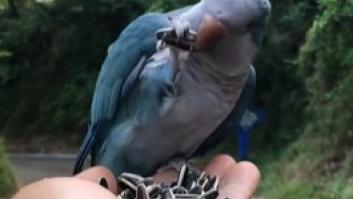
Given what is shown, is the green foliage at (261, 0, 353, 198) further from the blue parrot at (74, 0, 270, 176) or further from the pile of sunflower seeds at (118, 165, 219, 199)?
the pile of sunflower seeds at (118, 165, 219, 199)

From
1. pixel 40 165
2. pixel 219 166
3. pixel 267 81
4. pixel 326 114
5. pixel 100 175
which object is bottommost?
pixel 40 165

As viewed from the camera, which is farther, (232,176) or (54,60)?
(54,60)

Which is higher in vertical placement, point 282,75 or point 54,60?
point 282,75

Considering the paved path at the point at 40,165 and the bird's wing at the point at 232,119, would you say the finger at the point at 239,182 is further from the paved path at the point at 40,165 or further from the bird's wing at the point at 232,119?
the paved path at the point at 40,165

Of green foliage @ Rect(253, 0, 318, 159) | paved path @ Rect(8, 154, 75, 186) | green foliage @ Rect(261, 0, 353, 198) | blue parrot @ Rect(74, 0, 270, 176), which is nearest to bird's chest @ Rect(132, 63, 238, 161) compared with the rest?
blue parrot @ Rect(74, 0, 270, 176)

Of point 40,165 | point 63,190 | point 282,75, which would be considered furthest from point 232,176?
point 40,165

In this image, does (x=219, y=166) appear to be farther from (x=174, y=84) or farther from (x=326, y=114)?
(x=326, y=114)

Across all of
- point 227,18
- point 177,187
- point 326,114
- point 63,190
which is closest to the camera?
point 63,190
